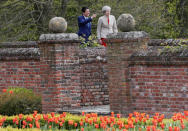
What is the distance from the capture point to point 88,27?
543 inches

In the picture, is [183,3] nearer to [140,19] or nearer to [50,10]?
[140,19]

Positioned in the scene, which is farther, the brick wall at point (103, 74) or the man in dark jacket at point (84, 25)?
the man in dark jacket at point (84, 25)

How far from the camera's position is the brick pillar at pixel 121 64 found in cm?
1017

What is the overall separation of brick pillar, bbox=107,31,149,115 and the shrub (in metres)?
2.05

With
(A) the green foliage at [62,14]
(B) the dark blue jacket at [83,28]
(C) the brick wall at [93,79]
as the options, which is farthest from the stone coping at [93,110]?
(A) the green foliage at [62,14]

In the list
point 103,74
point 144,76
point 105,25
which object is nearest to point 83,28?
point 105,25

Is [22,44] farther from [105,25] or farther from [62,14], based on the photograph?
[62,14]

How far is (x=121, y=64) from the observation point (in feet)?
33.7

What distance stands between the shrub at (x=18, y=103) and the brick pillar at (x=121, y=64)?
205 centimetres

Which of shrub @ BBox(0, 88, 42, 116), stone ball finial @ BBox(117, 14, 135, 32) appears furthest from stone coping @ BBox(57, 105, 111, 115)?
stone ball finial @ BBox(117, 14, 135, 32)

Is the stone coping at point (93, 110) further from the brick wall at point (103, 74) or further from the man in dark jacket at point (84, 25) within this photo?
the man in dark jacket at point (84, 25)

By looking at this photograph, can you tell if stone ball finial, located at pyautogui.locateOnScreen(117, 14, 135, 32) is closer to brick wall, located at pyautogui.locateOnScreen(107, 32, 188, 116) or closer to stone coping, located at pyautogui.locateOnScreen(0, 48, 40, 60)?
brick wall, located at pyautogui.locateOnScreen(107, 32, 188, 116)

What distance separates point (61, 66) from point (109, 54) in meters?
1.25

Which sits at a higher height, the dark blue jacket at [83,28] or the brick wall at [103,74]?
the dark blue jacket at [83,28]
